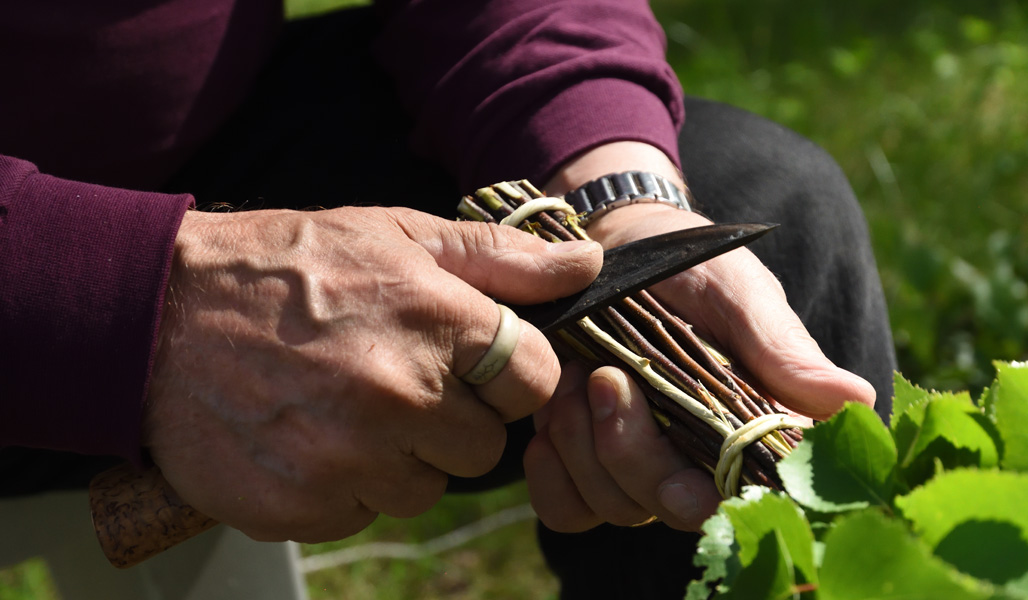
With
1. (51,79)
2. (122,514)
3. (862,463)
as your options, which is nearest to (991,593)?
(862,463)

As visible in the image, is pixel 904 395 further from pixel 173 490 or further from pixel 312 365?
pixel 173 490

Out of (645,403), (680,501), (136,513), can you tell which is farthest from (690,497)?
(136,513)

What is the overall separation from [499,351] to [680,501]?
12.1 inches

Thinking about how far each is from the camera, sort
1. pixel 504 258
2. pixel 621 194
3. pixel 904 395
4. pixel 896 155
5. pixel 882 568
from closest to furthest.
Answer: pixel 882 568 → pixel 904 395 → pixel 504 258 → pixel 621 194 → pixel 896 155

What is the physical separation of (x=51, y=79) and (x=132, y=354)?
62 cm

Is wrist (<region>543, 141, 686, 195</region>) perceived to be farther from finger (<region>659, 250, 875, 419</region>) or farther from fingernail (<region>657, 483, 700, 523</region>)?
fingernail (<region>657, 483, 700, 523</region>)

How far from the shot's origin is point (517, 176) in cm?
147

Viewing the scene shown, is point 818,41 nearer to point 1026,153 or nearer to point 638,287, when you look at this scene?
point 1026,153

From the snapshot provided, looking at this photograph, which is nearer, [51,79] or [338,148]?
[51,79]

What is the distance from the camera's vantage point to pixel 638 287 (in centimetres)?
111

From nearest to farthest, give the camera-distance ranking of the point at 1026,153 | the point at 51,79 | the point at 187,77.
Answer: the point at 51,79, the point at 187,77, the point at 1026,153

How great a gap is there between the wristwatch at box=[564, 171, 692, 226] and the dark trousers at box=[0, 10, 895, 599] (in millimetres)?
150

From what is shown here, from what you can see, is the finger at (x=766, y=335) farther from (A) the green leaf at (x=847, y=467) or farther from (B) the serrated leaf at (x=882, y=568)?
(B) the serrated leaf at (x=882, y=568)

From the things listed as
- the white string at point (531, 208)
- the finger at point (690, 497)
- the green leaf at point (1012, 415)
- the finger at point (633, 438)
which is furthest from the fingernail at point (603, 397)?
the green leaf at point (1012, 415)
